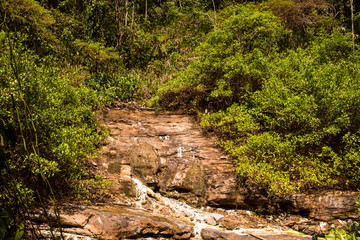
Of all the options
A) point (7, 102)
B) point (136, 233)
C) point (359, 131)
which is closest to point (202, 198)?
point (136, 233)

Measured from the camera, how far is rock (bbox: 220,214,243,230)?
5.06m

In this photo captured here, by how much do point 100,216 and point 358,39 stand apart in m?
14.1

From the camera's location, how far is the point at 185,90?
32.3 feet

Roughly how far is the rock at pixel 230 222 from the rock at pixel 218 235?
43 centimetres

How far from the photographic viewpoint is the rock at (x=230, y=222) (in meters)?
5.06

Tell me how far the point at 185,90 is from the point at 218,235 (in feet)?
21.2

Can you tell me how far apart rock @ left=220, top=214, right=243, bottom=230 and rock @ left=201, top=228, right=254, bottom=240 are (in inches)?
16.8

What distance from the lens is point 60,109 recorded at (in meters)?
5.57

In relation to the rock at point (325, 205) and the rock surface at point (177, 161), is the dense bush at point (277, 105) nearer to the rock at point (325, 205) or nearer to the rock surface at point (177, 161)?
the rock at point (325, 205)

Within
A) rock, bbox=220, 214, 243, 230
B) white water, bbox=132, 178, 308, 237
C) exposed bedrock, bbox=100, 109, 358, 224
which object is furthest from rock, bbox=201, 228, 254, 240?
exposed bedrock, bbox=100, 109, 358, 224

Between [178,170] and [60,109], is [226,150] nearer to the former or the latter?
[178,170]

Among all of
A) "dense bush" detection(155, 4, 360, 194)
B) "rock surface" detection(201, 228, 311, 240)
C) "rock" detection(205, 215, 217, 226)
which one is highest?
"dense bush" detection(155, 4, 360, 194)

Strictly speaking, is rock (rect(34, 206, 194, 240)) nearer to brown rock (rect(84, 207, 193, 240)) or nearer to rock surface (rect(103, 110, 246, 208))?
brown rock (rect(84, 207, 193, 240))

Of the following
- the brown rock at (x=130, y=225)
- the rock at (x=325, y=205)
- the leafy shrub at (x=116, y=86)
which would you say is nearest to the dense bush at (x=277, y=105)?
the rock at (x=325, y=205)
